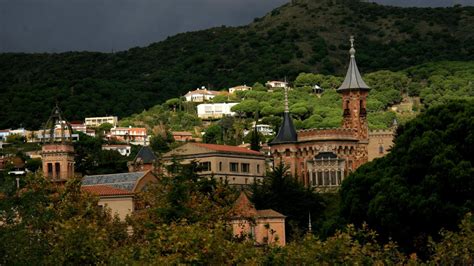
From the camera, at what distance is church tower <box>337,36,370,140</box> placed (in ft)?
382

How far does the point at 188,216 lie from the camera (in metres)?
60.9

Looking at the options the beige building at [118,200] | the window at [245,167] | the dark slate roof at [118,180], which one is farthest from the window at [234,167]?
the beige building at [118,200]

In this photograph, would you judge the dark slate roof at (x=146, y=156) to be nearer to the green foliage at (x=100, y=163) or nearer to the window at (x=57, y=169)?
the green foliage at (x=100, y=163)

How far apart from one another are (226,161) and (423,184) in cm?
4184

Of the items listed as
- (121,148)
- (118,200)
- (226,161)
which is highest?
(121,148)

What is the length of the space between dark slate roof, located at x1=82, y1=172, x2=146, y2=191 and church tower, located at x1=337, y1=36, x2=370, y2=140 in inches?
1061

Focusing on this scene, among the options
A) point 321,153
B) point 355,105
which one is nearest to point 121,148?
point 355,105

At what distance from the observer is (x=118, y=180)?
96562mm

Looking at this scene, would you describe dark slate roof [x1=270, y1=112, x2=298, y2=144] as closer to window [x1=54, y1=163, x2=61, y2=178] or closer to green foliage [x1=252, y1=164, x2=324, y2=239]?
green foliage [x1=252, y1=164, x2=324, y2=239]

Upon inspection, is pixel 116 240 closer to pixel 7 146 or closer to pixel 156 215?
pixel 156 215

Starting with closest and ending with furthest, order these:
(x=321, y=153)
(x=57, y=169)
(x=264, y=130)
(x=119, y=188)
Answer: (x=119, y=188), (x=57, y=169), (x=321, y=153), (x=264, y=130)

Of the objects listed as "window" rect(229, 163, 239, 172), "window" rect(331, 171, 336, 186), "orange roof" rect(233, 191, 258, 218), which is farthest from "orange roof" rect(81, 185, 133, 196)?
"window" rect(331, 171, 336, 186)

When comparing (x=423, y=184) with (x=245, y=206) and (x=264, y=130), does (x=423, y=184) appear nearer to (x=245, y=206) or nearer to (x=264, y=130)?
(x=245, y=206)

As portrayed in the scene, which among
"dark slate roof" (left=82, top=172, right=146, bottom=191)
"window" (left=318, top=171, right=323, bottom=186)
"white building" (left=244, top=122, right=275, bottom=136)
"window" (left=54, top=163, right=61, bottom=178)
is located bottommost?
"dark slate roof" (left=82, top=172, right=146, bottom=191)
